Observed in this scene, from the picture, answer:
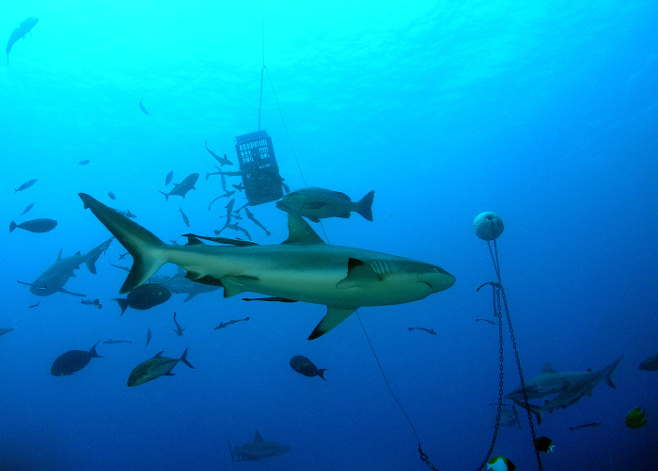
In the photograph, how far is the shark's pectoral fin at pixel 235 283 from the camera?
9.79 ft

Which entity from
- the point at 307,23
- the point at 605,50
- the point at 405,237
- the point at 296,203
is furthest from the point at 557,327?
the point at 296,203

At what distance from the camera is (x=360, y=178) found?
61.7 m

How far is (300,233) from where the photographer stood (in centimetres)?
339

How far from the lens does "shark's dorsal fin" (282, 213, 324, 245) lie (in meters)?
3.38

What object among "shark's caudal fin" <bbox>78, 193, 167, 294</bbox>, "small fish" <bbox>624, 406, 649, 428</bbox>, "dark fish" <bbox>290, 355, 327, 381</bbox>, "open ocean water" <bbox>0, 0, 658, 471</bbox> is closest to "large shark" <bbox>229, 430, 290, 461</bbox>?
"dark fish" <bbox>290, 355, 327, 381</bbox>

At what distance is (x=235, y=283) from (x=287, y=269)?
499mm

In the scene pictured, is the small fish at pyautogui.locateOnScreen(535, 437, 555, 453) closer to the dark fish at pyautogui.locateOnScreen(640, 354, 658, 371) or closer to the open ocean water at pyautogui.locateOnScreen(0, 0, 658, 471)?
the dark fish at pyautogui.locateOnScreen(640, 354, 658, 371)

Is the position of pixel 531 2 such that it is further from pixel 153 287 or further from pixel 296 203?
pixel 153 287

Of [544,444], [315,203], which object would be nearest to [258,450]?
[544,444]

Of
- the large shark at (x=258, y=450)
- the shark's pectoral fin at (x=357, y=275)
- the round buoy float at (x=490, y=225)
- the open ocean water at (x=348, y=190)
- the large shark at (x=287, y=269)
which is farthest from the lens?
the open ocean water at (x=348, y=190)

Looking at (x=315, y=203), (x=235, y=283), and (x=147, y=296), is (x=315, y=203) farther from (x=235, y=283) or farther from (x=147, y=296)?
(x=147, y=296)

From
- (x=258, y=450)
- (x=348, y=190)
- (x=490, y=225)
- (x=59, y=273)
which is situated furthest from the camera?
(x=348, y=190)

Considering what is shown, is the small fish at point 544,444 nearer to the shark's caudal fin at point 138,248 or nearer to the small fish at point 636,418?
the small fish at point 636,418

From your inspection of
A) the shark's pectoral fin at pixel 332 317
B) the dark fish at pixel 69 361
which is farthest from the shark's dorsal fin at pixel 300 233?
the dark fish at pixel 69 361
